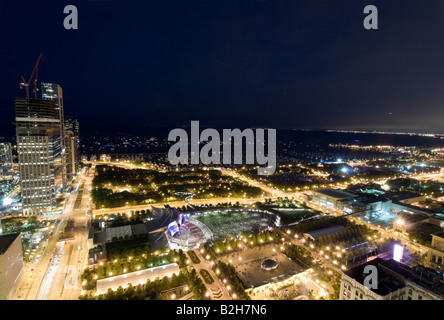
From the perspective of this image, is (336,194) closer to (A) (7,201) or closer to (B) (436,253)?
(B) (436,253)

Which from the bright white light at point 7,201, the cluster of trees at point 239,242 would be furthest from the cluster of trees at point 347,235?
the bright white light at point 7,201

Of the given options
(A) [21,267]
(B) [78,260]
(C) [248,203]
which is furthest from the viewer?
(C) [248,203]

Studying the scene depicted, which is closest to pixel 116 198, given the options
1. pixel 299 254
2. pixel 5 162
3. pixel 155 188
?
pixel 155 188

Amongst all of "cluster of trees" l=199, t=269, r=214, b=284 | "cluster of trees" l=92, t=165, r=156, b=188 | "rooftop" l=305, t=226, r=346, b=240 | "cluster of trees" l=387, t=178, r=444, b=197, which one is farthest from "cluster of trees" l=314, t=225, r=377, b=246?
"cluster of trees" l=92, t=165, r=156, b=188

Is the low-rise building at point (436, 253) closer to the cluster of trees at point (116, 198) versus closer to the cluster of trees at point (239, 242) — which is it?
the cluster of trees at point (239, 242)

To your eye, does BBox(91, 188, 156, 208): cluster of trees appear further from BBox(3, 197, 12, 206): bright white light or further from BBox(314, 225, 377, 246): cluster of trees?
BBox(314, 225, 377, 246): cluster of trees

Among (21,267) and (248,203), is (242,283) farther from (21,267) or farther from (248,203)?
(248,203)
